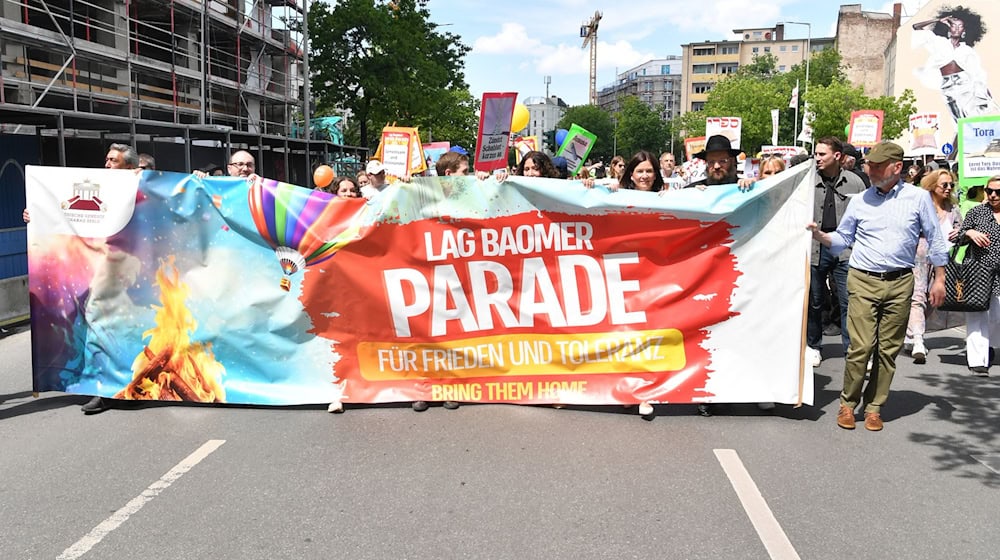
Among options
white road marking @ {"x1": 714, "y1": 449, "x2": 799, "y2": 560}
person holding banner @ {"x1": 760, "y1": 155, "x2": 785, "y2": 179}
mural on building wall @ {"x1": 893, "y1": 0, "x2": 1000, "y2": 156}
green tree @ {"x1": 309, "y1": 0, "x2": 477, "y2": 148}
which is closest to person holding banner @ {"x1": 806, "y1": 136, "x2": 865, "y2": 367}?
person holding banner @ {"x1": 760, "y1": 155, "x2": 785, "y2": 179}

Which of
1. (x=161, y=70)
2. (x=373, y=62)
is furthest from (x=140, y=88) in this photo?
(x=373, y=62)

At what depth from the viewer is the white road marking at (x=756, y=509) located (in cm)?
362

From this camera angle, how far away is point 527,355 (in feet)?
18.7

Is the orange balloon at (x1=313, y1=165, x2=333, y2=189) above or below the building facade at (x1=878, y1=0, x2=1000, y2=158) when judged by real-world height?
below

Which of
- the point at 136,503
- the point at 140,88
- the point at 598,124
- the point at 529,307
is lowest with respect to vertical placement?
the point at 136,503

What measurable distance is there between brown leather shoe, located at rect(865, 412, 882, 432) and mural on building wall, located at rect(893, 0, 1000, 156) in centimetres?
5713

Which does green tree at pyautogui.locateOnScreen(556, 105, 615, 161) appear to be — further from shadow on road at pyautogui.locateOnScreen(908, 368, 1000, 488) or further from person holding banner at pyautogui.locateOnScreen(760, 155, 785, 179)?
shadow on road at pyautogui.locateOnScreen(908, 368, 1000, 488)

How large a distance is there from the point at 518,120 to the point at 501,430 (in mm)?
12770

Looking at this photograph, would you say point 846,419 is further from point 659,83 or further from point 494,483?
Result: point 659,83

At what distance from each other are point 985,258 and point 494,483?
17.0ft

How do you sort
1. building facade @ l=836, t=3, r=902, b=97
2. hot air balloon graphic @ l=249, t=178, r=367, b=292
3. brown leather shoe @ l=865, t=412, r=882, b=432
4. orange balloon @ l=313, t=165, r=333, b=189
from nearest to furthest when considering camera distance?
brown leather shoe @ l=865, t=412, r=882, b=432 < hot air balloon graphic @ l=249, t=178, r=367, b=292 < orange balloon @ l=313, t=165, r=333, b=189 < building facade @ l=836, t=3, r=902, b=97

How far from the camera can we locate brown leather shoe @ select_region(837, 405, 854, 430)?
540cm

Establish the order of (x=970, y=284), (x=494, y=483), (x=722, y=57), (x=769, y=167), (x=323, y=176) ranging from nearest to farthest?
(x=494, y=483) < (x=970, y=284) < (x=769, y=167) < (x=323, y=176) < (x=722, y=57)

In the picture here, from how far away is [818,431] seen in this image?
535cm
